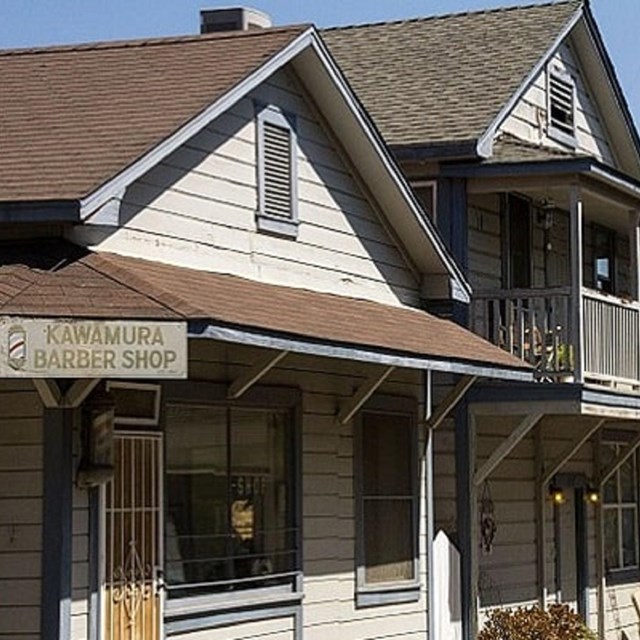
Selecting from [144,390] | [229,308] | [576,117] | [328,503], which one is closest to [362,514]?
[328,503]

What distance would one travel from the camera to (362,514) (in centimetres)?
1819

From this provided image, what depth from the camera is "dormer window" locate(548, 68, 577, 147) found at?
24.8m

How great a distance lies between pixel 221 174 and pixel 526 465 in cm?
825

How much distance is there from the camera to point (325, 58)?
56.5 ft

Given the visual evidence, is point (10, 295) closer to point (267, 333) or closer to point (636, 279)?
point (267, 333)

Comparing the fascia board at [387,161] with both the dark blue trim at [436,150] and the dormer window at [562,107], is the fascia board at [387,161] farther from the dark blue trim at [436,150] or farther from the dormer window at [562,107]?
the dormer window at [562,107]

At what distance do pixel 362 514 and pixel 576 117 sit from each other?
942cm

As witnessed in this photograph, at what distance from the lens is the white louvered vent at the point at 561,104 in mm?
24828

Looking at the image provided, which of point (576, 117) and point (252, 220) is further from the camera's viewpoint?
point (576, 117)

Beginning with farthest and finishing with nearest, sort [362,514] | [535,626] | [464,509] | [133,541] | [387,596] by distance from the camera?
[464,509], [535,626], [387,596], [362,514], [133,541]

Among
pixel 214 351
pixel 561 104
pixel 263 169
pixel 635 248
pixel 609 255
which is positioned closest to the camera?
pixel 214 351

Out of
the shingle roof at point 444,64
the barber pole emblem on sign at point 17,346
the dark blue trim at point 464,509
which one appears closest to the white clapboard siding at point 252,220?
the dark blue trim at point 464,509

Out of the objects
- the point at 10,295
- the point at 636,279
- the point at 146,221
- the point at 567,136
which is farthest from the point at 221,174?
the point at 567,136

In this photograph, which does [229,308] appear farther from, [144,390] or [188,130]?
[188,130]
